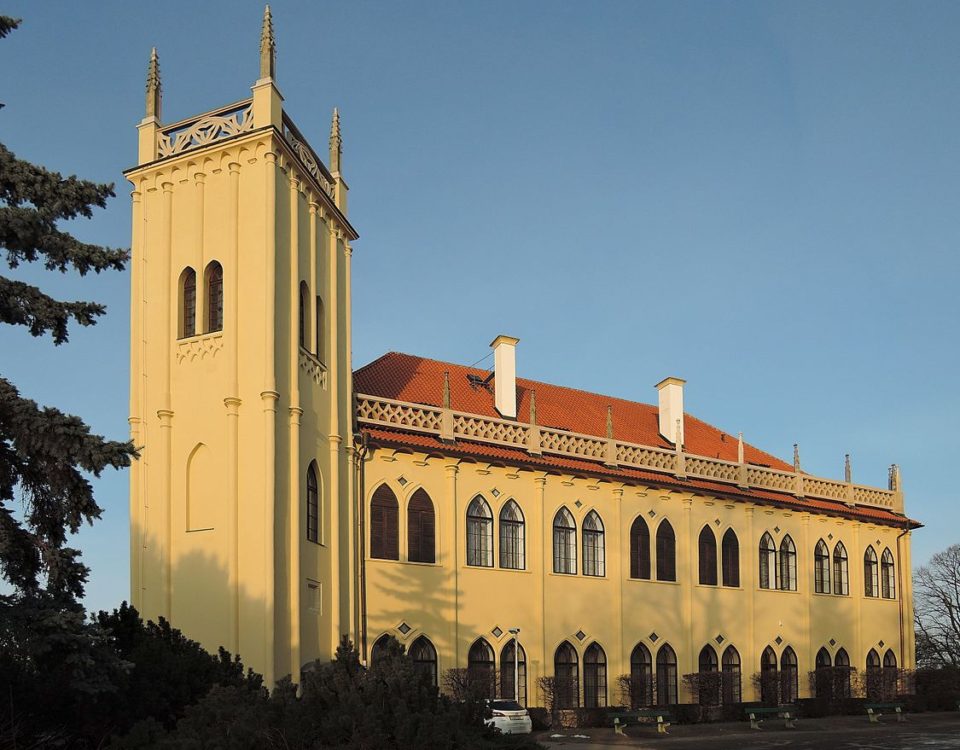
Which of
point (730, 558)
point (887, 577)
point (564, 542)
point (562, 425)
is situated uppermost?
point (562, 425)

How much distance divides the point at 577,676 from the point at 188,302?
15335mm

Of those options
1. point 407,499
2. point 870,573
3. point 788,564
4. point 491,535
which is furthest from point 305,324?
point 870,573

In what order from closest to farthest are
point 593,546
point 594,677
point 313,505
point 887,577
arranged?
1. point 313,505
2. point 594,677
3. point 593,546
4. point 887,577

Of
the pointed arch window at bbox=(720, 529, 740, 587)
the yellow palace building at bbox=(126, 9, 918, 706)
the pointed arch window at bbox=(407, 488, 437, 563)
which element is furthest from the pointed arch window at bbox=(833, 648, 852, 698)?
the pointed arch window at bbox=(407, 488, 437, 563)

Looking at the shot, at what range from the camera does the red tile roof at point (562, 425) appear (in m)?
32.2

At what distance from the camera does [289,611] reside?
2388 cm

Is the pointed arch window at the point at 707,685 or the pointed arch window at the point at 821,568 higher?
the pointed arch window at the point at 821,568

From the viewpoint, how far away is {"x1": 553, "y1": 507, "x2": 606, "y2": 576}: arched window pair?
33.4 metres

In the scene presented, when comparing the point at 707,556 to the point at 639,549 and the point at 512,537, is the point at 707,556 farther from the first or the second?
the point at 512,537

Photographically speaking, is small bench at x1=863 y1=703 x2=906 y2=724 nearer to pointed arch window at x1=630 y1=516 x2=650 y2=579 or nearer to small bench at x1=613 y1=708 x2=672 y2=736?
small bench at x1=613 y1=708 x2=672 y2=736

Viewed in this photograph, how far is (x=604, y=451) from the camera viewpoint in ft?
114

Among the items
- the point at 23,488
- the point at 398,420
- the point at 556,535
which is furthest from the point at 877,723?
the point at 23,488

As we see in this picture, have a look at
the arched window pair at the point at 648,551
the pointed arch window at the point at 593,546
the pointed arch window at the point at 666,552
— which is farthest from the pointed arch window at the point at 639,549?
the pointed arch window at the point at 593,546

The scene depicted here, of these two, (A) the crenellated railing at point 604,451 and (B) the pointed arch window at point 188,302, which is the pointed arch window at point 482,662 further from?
(B) the pointed arch window at point 188,302
